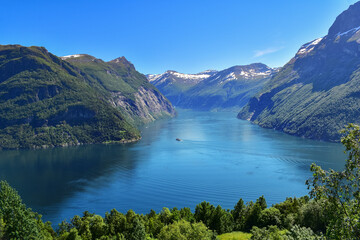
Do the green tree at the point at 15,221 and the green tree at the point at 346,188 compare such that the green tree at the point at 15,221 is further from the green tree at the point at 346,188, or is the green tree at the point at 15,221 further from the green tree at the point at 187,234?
the green tree at the point at 346,188

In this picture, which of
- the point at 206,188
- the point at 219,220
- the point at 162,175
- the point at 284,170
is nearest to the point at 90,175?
the point at 162,175

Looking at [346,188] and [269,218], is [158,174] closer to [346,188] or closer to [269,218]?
[269,218]

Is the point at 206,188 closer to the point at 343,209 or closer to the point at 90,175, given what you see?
the point at 90,175

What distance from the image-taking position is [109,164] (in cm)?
14775

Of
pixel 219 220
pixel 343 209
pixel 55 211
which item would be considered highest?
pixel 343 209

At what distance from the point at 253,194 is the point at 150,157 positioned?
3036 inches

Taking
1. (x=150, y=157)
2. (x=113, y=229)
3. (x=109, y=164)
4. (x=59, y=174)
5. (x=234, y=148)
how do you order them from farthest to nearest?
(x=234, y=148) < (x=150, y=157) < (x=109, y=164) < (x=59, y=174) < (x=113, y=229)

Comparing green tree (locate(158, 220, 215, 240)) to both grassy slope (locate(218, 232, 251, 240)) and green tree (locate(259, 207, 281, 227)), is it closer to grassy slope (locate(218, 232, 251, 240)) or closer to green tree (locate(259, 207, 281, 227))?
grassy slope (locate(218, 232, 251, 240))

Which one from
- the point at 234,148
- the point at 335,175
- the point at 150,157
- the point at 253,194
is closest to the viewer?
the point at 335,175

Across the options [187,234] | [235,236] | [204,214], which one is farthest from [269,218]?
[187,234]

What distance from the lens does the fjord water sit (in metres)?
95.6

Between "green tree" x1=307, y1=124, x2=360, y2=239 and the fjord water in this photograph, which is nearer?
"green tree" x1=307, y1=124, x2=360, y2=239

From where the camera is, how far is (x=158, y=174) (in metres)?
126

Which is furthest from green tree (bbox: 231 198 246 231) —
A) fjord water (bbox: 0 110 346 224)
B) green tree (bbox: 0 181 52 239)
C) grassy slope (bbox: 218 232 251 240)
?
green tree (bbox: 0 181 52 239)
